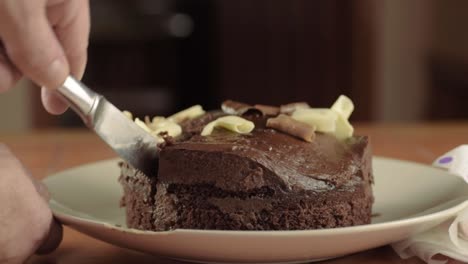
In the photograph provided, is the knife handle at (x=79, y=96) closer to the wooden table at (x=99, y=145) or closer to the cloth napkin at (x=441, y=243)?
the cloth napkin at (x=441, y=243)

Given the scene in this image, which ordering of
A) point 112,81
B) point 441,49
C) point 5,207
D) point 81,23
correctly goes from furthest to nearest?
point 112,81 → point 441,49 → point 81,23 → point 5,207

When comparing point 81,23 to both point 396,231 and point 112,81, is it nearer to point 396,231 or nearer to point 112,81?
point 396,231

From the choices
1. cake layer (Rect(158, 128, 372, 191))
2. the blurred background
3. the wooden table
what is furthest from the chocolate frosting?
the blurred background

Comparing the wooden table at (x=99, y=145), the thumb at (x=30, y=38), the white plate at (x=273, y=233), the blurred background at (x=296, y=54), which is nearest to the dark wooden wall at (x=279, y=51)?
the blurred background at (x=296, y=54)

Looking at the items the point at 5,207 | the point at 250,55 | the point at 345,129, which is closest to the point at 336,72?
the point at 250,55

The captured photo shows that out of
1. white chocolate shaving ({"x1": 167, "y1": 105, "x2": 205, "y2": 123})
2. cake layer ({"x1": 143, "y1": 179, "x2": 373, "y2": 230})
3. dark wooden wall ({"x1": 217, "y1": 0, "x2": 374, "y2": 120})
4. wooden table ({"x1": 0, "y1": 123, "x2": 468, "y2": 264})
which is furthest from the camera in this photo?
dark wooden wall ({"x1": 217, "y1": 0, "x2": 374, "y2": 120})

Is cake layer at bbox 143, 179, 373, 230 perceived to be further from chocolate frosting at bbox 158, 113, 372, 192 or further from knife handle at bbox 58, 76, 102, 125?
knife handle at bbox 58, 76, 102, 125

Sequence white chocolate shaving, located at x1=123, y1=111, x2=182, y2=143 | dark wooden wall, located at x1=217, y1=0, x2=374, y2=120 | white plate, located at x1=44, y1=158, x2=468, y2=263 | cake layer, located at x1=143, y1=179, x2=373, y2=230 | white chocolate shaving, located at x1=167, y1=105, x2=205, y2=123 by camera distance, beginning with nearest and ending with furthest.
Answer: white plate, located at x1=44, y1=158, x2=468, y2=263 < cake layer, located at x1=143, y1=179, x2=373, y2=230 < white chocolate shaving, located at x1=123, y1=111, x2=182, y2=143 < white chocolate shaving, located at x1=167, y1=105, x2=205, y2=123 < dark wooden wall, located at x1=217, y1=0, x2=374, y2=120
